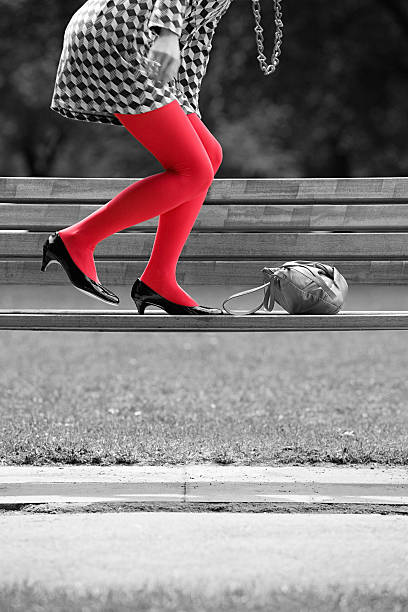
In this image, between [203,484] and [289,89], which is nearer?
[203,484]

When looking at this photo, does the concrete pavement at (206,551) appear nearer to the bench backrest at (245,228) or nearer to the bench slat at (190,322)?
the bench slat at (190,322)

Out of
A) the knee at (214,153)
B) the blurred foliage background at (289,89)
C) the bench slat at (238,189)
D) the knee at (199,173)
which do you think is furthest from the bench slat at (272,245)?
the blurred foliage background at (289,89)

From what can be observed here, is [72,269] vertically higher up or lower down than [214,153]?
lower down

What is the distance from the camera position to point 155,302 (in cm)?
441

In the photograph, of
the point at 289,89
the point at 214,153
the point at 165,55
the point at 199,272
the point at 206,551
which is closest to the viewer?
the point at 206,551

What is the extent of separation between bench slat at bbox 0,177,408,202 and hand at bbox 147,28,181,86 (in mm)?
1130

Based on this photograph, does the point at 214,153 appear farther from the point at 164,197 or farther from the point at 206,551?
the point at 206,551

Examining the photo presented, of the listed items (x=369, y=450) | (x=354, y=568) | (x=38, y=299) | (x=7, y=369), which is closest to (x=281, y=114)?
(x=38, y=299)

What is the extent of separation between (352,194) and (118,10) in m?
1.55

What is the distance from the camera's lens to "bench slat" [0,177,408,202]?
512 centimetres

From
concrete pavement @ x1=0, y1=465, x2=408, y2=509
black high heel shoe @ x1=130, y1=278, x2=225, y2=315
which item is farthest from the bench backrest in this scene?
concrete pavement @ x1=0, y1=465, x2=408, y2=509

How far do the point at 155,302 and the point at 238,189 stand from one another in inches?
38.0

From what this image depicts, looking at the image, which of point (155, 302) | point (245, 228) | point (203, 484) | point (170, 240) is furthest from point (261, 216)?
point (203, 484)

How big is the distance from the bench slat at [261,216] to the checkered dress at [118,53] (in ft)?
2.95
